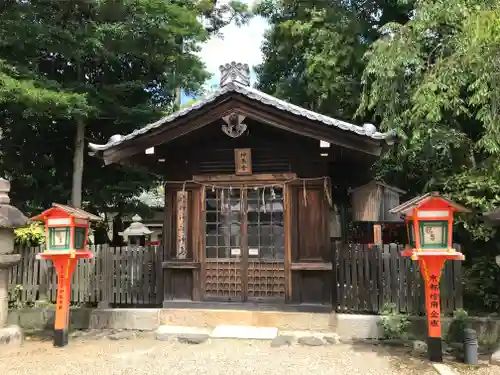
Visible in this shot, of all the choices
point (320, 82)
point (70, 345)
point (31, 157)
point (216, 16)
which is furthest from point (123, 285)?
point (216, 16)

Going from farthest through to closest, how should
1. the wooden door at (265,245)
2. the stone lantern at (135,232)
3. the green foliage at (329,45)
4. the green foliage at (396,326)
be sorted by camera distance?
1. the green foliage at (329,45)
2. the stone lantern at (135,232)
3. the wooden door at (265,245)
4. the green foliage at (396,326)

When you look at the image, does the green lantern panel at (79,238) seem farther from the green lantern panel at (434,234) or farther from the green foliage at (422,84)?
the green foliage at (422,84)

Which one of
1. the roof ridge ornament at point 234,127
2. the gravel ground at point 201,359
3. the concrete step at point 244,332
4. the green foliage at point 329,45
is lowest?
the gravel ground at point 201,359

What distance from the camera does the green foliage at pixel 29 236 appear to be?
9695 millimetres

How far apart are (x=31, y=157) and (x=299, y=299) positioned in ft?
38.0

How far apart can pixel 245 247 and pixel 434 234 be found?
159 inches

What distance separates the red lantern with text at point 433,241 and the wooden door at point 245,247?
10.5ft

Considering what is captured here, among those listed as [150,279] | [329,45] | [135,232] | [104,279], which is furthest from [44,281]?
[329,45]

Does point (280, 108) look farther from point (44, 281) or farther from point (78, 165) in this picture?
point (78, 165)

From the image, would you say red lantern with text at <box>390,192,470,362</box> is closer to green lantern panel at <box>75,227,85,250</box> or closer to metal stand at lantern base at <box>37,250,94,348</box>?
green lantern panel at <box>75,227,85,250</box>

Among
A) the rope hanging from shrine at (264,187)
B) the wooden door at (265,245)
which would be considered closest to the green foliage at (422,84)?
the rope hanging from shrine at (264,187)

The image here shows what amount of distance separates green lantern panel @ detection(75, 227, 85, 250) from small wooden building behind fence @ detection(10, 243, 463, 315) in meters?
1.56

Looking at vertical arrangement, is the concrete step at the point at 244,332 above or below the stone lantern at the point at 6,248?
below

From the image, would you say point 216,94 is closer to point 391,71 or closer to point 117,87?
point 391,71
